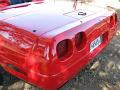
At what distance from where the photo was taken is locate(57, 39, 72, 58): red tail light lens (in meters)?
3.07

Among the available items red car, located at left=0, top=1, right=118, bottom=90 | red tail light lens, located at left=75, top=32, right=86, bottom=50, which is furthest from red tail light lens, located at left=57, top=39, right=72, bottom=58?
red tail light lens, located at left=75, top=32, right=86, bottom=50

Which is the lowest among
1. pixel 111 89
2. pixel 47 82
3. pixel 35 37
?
pixel 111 89

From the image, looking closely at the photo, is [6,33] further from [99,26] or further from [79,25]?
[99,26]

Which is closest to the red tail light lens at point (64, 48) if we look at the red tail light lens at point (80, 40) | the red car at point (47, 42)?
the red car at point (47, 42)

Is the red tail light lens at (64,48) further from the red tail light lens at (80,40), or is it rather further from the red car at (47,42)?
the red tail light lens at (80,40)

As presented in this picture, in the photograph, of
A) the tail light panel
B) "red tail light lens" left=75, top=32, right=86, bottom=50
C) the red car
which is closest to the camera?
the red car

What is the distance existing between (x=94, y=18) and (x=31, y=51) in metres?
1.28

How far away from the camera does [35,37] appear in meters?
2.95

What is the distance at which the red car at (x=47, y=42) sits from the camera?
290 centimetres

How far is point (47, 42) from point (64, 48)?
0.34m

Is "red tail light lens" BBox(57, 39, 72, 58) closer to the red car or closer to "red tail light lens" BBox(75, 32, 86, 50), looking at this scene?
the red car

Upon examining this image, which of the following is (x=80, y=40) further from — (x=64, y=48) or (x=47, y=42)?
(x=47, y=42)

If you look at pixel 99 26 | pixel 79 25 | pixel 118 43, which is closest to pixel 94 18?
pixel 99 26

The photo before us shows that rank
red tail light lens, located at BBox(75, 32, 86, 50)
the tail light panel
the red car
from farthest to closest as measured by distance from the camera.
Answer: red tail light lens, located at BBox(75, 32, 86, 50)
the tail light panel
the red car
